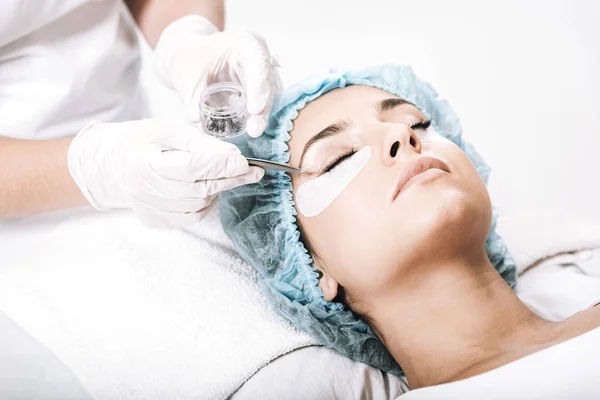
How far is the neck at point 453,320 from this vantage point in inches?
53.2

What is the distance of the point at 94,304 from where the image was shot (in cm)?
153

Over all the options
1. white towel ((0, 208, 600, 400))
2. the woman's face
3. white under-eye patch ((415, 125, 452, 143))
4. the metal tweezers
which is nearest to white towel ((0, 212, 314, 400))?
white towel ((0, 208, 600, 400))

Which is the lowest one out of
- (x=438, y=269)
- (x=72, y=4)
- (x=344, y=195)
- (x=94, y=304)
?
(x=94, y=304)

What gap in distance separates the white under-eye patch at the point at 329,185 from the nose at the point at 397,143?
0.05 metres

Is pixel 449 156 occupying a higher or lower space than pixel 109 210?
higher

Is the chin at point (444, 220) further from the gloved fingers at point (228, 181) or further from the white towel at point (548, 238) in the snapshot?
the white towel at point (548, 238)

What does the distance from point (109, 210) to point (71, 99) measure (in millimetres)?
322

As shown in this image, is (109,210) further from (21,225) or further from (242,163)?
(242,163)

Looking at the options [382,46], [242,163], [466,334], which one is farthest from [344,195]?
[382,46]

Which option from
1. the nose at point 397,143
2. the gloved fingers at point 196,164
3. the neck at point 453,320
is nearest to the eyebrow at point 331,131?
the nose at point 397,143

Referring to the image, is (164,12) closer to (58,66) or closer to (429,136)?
(58,66)

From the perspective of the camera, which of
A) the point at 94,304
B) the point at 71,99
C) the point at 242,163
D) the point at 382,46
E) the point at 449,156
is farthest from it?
the point at 382,46

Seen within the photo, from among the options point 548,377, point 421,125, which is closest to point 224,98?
point 421,125

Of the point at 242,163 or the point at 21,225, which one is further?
the point at 21,225
